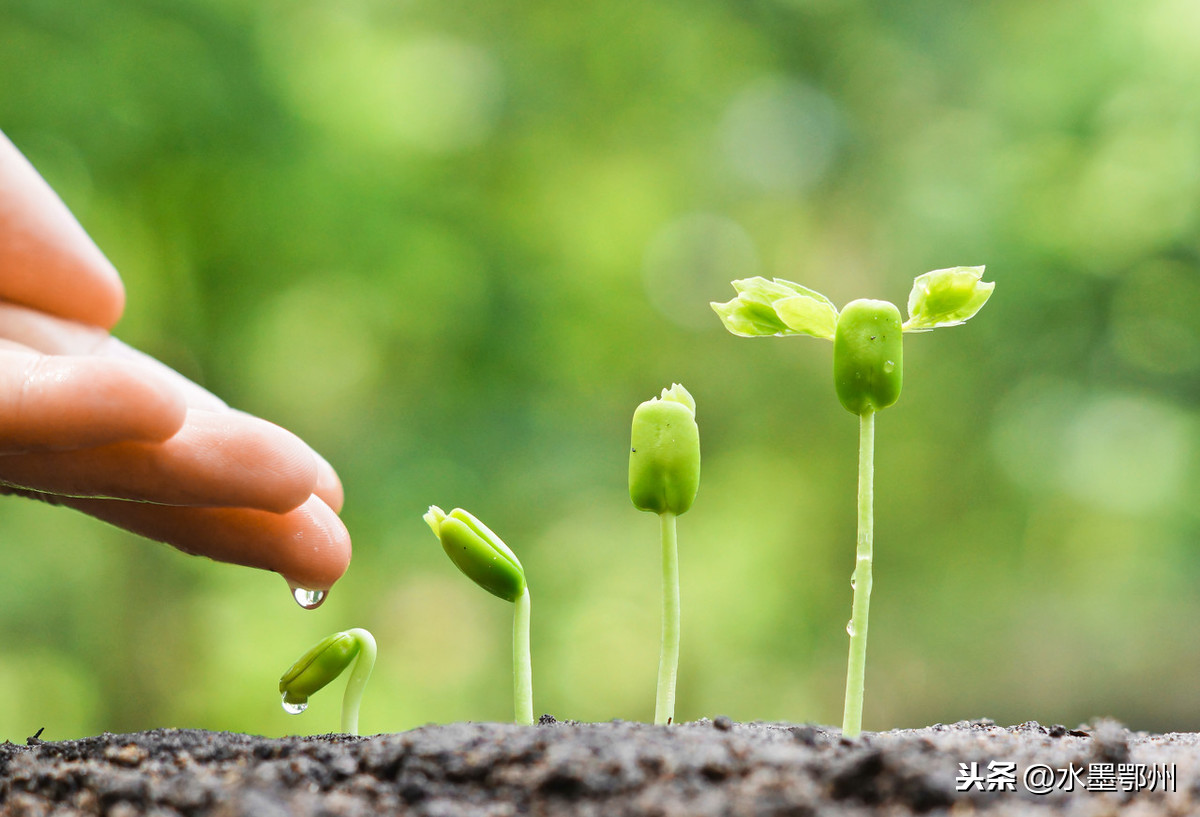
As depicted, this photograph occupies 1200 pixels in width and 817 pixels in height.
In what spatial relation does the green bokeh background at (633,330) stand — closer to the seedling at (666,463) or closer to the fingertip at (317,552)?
the fingertip at (317,552)

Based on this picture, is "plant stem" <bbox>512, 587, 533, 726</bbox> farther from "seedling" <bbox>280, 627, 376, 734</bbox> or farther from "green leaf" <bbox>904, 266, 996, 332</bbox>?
"green leaf" <bbox>904, 266, 996, 332</bbox>

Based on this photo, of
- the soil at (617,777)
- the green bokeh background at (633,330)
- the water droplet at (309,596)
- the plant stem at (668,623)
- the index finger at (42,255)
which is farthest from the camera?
the green bokeh background at (633,330)

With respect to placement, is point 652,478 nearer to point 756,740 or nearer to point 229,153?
point 756,740

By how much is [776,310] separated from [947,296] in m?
0.14

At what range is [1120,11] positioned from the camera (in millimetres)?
3689

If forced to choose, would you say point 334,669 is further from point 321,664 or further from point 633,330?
point 633,330

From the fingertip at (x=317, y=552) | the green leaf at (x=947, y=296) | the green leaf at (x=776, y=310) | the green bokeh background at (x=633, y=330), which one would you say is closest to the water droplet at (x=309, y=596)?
the fingertip at (x=317, y=552)

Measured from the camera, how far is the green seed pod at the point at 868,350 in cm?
70

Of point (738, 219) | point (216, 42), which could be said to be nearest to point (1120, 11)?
point (738, 219)

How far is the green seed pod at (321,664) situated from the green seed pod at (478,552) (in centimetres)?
14

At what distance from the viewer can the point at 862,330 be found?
27.6 inches

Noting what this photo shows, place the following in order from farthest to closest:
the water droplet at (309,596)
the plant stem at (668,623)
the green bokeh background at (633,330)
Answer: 1. the green bokeh background at (633,330)
2. the water droplet at (309,596)
3. the plant stem at (668,623)

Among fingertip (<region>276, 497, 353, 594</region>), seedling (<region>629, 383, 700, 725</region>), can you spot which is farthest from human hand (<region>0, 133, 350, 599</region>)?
seedling (<region>629, 383, 700, 725</region>)

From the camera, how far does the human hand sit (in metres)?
0.65
